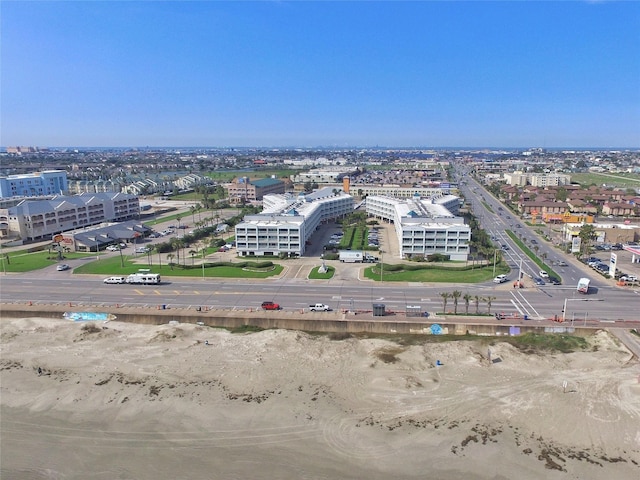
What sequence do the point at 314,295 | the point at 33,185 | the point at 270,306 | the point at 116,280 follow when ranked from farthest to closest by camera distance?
the point at 33,185 < the point at 116,280 < the point at 314,295 < the point at 270,306

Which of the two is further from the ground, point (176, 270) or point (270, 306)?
point (176, 270)

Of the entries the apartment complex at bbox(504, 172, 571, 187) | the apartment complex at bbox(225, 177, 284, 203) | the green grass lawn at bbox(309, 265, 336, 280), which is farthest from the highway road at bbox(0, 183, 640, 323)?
the apartment complex at bbox(504, 172, 571, 187)

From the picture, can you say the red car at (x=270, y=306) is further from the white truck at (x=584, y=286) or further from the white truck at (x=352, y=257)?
the white truck at (x=584, y=286)

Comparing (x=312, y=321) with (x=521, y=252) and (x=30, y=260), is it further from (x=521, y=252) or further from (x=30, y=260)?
(x=30, y=260)

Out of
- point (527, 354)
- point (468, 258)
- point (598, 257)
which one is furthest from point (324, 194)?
point (527, 354)

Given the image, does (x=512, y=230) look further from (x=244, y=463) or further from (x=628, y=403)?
(x=244, y=463)

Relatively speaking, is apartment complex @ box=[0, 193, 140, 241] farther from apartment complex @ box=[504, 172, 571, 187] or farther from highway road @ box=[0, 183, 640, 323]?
apartment complex @ box=[504, 172, 571, 187]

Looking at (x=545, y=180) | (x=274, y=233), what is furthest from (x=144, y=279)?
(x=545, y=180)
